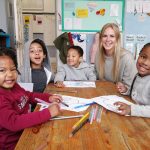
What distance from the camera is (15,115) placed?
97 centimetres

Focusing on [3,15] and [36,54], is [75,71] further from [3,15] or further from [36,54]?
[3,15]

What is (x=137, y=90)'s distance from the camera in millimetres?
1336

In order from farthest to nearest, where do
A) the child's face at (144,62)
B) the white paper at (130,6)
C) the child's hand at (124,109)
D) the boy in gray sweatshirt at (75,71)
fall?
the white paper at (130,6)
the boy in gray sweatshirt at (75,71)
the child's face at (144,62)
the child's hand at (124,109)

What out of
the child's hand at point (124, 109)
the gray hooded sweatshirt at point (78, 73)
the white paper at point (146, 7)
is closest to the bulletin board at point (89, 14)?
the white paper at point (146, 7)

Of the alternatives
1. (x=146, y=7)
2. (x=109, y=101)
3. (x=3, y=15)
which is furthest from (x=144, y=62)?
(x=3, y=15)

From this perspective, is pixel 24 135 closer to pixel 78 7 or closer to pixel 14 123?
pixel 14 123

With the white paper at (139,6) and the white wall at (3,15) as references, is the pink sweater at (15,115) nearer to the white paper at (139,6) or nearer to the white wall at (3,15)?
the white paper at (139,6)

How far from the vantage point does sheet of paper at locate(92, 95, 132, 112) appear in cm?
116

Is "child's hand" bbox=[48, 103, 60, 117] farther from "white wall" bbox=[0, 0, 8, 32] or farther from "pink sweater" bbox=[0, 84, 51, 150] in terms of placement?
"white wall" bbox=[0, 0, 8, 32]

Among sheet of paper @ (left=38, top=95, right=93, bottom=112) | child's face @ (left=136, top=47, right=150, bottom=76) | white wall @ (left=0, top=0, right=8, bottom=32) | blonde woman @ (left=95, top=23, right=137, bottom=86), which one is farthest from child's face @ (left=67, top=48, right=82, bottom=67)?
white wall @ (left=0, top=0, right=8, bottom=32)

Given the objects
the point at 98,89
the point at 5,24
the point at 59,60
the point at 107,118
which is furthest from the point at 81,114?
the point at 5,24

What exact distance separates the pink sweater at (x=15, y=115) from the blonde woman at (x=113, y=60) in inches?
36.6

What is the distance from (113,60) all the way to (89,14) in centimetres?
184

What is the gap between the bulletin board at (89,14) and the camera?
364 cm
